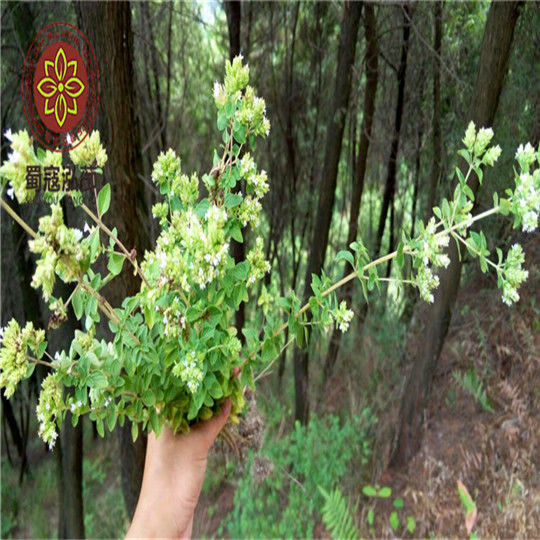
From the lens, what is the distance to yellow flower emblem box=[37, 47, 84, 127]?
2273mm

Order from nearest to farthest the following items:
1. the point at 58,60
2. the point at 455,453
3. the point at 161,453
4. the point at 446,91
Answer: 1. the point at 161,453
2. the point at 58,60
3. the point at 455,453
4. the point at 446,91

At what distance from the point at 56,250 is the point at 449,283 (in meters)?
2.38

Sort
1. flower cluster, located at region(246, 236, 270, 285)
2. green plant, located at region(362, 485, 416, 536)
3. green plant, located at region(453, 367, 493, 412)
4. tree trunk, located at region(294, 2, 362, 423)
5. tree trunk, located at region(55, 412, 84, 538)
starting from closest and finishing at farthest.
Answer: flower cluster, located at region(246, 236, 270, 285) < green plant, located at region(362, 485, 416, 536) < green plant, located at region(453, 367, 493, 412) < tree trunk, located at region(294, 2, 362, 423) < tree trunk, located at region(55, 412, 84, 538)

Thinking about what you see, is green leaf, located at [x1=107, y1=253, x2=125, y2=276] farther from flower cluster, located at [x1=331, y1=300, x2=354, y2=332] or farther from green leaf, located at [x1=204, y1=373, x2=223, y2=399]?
flower cluster, located at [x1=331, y1=300, x2=354, y2=332]

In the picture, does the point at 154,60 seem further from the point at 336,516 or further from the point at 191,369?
the point at 191,369

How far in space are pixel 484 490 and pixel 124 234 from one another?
2398mm

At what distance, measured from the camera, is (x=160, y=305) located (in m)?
1.00

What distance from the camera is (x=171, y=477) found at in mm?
1346

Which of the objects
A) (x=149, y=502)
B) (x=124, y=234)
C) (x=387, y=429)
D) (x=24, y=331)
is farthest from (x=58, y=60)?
(x=387, y=429)

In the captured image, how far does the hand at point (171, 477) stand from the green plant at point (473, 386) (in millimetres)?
2268

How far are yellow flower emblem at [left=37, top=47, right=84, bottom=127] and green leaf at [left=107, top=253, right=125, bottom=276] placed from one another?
144cm

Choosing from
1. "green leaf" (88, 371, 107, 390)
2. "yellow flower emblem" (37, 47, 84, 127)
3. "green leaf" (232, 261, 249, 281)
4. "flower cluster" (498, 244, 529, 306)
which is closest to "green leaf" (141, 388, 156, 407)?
"green leaf" (88, 371, 107, 390)

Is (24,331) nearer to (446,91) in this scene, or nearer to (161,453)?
(161,453)

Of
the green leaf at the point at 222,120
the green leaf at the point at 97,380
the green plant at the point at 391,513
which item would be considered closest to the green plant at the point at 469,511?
the green plant at the point at 391,513
